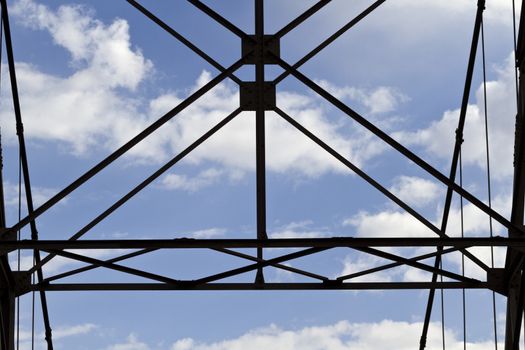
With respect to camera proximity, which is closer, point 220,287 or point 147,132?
point 147,132

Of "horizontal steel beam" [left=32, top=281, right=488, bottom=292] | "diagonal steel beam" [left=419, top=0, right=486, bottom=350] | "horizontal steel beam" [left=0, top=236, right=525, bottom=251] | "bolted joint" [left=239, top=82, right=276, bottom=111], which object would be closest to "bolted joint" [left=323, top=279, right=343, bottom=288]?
"horizontal steel beam" [left=32, top=281, right=488, bottom=292]

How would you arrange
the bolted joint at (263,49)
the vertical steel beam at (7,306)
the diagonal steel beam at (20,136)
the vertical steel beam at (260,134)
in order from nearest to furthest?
the vertical steel beam at (260,134) < the bolted joint at (263,49) < the vertical steel beam at (7,306) < the diagonal steel beam at (20,136)

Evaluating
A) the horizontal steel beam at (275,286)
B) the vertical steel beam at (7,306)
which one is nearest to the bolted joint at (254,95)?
the horizontal steel beam at (275,286)

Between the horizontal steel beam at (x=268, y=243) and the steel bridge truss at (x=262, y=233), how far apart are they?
15 mm

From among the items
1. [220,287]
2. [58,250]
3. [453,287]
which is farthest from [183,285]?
[453,287]

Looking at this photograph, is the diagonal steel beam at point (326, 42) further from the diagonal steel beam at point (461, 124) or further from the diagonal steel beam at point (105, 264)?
the diagonal steel beam at point (105, 264)

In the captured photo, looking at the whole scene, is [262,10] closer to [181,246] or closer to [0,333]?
[181,246]

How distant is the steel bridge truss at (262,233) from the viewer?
21.1 metres

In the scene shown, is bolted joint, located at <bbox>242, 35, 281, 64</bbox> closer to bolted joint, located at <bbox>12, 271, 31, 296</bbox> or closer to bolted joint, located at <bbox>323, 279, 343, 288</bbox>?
bolted joint, located at <bbox>323, 279, 343, 288</bbox>

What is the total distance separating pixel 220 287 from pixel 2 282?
12.1ft

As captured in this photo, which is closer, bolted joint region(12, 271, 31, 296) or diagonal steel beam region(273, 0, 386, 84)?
diagonal steel beam region(273, 0, 386, 84)

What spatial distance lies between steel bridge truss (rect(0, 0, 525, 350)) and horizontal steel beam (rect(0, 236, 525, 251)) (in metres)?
0.01

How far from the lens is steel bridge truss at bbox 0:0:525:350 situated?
21.1 metres

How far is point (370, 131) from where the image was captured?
70.2ft
